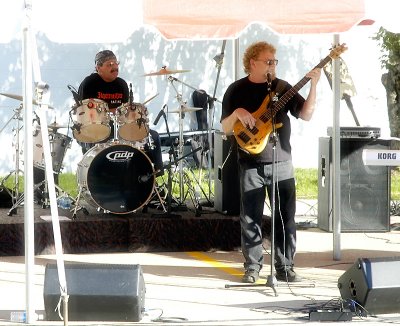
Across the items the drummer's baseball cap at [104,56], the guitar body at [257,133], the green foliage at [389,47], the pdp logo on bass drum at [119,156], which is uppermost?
the green foliage at [389,47]

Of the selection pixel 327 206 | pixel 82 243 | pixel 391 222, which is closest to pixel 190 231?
pixel 82 243

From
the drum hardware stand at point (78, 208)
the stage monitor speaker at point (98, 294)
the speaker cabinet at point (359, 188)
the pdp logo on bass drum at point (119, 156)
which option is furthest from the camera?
the speaker cabinet at point (359, 188)

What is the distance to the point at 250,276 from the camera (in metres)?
8.82

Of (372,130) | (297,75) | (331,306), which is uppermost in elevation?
(297,75)

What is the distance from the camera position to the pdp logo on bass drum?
10.9 meters

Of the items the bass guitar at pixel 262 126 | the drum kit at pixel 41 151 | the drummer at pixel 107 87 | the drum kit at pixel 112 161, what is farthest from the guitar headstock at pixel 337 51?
the drum kit at pixel 41 151

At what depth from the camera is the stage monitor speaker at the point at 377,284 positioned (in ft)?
23.9

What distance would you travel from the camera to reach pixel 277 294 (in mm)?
8352

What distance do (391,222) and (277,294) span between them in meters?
4.78

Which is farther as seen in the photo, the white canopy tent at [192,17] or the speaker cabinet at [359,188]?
the speaker cabinet at [359,188]

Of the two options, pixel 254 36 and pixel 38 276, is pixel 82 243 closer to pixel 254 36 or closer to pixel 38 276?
pixel 38 276

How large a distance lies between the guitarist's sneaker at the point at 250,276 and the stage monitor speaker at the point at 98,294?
5.85 feet

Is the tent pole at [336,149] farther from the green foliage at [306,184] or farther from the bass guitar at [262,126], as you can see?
the green foliage at [306,184]

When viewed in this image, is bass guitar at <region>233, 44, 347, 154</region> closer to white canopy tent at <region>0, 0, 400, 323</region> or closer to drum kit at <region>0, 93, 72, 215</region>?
white canopy tent at <region>0, 0, 400, 323</region>
